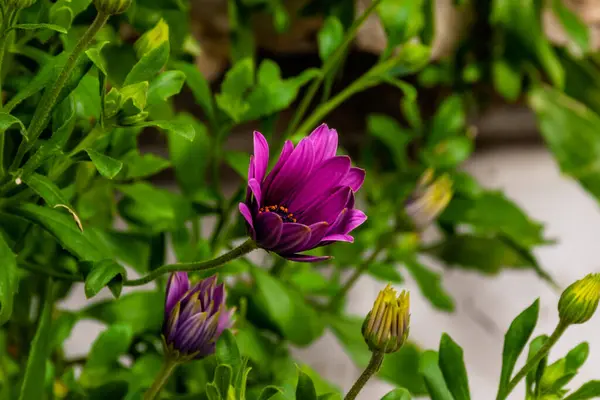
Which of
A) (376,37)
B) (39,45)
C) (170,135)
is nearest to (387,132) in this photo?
(376,37)

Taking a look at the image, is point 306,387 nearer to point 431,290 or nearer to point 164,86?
point 164,86

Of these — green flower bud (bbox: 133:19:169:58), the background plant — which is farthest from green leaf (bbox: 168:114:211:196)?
green flower bud (bbox: 133:19:169:58)

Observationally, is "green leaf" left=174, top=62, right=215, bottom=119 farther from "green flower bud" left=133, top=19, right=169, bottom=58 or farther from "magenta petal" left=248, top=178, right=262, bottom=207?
"magenta petal" left=248, top=178, right=262, bottom=207

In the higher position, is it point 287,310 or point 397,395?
point 397,395

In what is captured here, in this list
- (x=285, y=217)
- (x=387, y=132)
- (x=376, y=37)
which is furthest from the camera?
(x=376, y=37)

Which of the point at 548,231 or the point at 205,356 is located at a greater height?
the point at 205,356

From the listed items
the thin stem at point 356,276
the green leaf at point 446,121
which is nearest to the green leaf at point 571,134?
the green leaf at point 446,121

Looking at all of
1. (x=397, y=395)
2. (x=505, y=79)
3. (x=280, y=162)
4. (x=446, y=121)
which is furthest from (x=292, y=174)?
(x=505, y=79)

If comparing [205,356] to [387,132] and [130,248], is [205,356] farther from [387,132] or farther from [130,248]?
[387,132]
